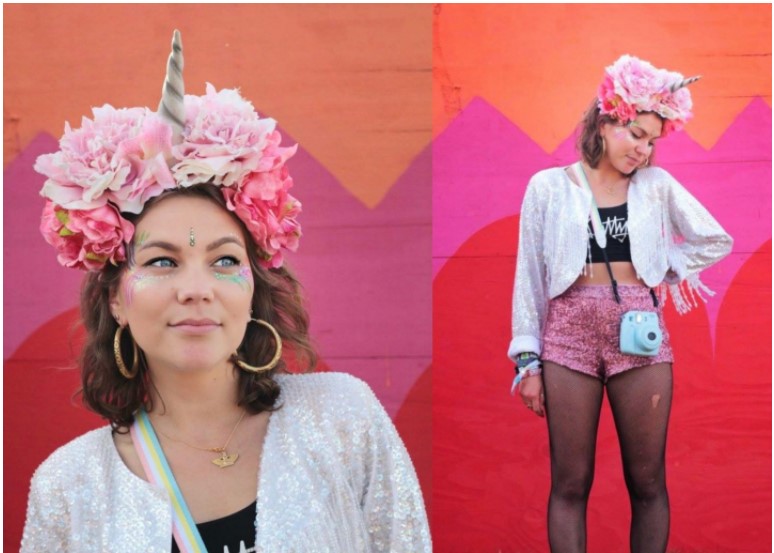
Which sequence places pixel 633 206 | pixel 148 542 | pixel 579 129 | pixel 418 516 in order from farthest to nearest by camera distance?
pixel 579 129 → pixel 633 206 → pixel 418 516 → pixel 148 542

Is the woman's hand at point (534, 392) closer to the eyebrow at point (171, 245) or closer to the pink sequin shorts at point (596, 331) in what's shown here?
the pink sequin shorts at point (596, 331)

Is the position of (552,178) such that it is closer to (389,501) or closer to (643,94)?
(643,94)

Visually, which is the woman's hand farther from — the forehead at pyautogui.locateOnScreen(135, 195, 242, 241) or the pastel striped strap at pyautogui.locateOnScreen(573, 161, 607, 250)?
the forehead at pyautogui.locateOnScreen(135, 195, 242, 241)

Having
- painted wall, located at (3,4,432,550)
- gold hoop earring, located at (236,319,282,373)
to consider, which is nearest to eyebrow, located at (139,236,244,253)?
gold hoop earring, located at (236,319,282,373)

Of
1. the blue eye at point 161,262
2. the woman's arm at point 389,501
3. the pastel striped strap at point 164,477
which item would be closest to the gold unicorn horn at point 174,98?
the blue eye at point 161,262

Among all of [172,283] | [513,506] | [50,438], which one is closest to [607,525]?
[513,506]

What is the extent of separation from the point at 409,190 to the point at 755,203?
1318 mm

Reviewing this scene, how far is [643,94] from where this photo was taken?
3.46 metres

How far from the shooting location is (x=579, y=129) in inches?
156

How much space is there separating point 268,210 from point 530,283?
59.5 inches

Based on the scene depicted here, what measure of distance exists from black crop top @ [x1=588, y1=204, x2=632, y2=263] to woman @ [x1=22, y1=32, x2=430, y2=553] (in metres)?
1.43

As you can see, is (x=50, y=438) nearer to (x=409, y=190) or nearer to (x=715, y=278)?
(x=409, y=190)

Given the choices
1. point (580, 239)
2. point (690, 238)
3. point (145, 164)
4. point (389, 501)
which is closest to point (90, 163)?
point (145, 164)

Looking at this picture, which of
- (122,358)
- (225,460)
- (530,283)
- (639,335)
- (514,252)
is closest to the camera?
(225,460)
